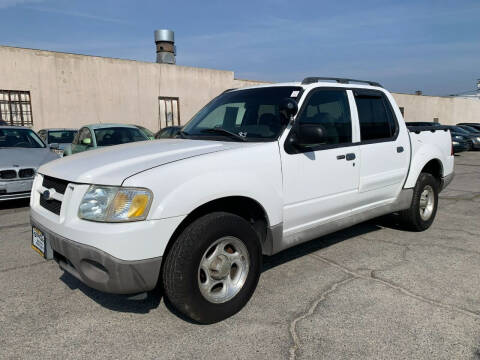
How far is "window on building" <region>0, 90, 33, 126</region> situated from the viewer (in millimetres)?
16625

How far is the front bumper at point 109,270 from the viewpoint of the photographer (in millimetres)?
2318

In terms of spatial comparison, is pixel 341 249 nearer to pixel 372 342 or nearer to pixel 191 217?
pixel 372 342

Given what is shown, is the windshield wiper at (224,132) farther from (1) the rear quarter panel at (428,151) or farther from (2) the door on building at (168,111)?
(2) the door on building at (168,111)

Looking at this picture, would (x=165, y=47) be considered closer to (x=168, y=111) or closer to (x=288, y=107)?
(x=168, y=111)

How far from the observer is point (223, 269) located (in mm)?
2781

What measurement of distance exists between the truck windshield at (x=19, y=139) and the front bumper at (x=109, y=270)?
607 centimetres

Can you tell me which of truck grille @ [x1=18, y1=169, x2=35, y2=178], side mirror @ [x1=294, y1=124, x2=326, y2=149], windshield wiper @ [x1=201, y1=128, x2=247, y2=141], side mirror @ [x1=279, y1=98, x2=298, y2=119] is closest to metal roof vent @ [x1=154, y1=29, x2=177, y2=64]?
truck grille @ [x1=18, y1=169, x2=35, y2=178]

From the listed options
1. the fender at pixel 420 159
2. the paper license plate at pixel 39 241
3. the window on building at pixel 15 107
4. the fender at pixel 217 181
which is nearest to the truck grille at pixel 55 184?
the paper license plate at pixel 39 241

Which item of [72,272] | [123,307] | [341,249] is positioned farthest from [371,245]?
[72,272]

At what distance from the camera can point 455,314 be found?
2859 mm

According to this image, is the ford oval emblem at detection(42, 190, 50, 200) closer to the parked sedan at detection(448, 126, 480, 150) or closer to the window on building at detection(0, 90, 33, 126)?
the window on building at detection(0, 90, 33, 126)

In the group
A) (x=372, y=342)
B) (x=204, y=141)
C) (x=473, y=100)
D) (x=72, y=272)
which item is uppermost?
(x=473, y=100)

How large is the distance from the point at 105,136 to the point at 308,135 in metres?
6.76

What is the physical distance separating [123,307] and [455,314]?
8.38 ft
